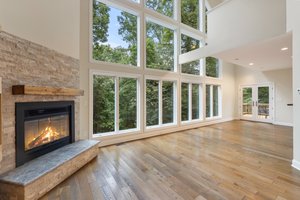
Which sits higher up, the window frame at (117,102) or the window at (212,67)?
the window at (212,67)

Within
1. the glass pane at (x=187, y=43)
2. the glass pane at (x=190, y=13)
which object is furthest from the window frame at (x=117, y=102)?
the glass pane at (x=190, y=13)

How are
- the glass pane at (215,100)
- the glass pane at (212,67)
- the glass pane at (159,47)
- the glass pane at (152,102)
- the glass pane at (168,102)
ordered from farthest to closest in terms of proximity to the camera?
the glass pane at (215,100)
the glass pane at (212,67)
the glass pane at (168,102)
the glass pane at (159,47)
the glass pane at (152,102)

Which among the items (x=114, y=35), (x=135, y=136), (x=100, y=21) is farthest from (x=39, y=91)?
(x=135, y=136)

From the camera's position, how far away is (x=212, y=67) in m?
8.85

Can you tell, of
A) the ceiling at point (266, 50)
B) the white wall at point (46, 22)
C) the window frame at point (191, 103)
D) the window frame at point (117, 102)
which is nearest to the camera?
the white wall at point (46, 22)

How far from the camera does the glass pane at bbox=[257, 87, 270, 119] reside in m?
8.87

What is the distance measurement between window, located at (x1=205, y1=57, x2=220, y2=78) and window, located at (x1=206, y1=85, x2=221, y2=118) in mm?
607

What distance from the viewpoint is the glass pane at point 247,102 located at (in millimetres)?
9641

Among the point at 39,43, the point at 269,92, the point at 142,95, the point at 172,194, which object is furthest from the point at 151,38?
the point at 269,92

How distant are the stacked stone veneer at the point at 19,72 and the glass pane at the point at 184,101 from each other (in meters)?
4.78

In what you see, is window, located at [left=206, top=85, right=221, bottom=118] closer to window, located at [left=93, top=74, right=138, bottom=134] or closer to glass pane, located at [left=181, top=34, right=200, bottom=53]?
glass pane, located at [left=181, top=34, right=200, bottom=53]

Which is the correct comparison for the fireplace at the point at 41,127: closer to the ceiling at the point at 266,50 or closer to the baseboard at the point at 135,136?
the baseboard at the point at 135,136

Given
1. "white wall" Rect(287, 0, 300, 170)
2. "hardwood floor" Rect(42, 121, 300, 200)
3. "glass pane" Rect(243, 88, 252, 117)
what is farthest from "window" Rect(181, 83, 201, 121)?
"white wall" Rect(287, 0, 300, 170)

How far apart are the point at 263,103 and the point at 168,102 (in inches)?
221
